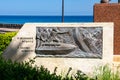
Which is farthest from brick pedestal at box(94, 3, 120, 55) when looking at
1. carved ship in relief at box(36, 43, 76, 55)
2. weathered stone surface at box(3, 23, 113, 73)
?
carved ship in relief at box(36, 43, 76, 55)

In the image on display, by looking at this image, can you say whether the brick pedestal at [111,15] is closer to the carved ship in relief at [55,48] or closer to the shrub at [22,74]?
the carved ship in relief at [55,48]

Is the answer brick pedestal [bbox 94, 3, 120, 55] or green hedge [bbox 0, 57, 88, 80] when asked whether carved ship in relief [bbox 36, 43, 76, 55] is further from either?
green hedge [bbox 0, 57, 88, 80]

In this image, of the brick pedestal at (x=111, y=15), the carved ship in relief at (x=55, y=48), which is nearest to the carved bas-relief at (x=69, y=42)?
the carved ship in relief at (x=55, y=48)

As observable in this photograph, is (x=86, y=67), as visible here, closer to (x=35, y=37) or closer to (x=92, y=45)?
(x=92, y=45)

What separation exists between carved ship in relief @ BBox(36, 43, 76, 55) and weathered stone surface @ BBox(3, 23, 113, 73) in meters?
0.14

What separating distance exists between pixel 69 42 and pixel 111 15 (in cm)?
298

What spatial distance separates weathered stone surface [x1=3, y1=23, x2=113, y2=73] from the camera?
10891 mm

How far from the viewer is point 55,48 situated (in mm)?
11148

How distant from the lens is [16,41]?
11.5 m

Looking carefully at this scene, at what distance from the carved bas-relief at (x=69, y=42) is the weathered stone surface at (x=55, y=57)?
82 millimetres

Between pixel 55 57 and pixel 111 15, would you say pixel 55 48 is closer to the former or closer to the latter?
pixel 55 57

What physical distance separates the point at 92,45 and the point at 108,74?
2.16 m

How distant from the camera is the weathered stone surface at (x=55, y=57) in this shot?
10.9 metres

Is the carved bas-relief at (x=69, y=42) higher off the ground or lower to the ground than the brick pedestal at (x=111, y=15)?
lower
